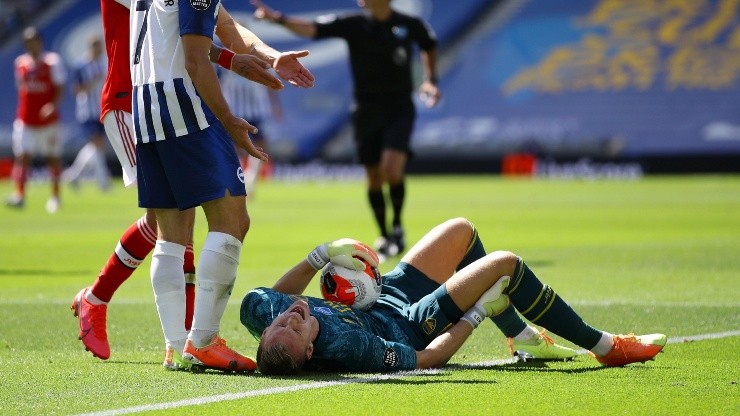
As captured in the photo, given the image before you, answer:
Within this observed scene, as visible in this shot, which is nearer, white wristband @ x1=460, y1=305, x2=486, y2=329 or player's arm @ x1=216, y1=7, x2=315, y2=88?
white wristband @ x1=460, y1=305, x2=486, y2=329

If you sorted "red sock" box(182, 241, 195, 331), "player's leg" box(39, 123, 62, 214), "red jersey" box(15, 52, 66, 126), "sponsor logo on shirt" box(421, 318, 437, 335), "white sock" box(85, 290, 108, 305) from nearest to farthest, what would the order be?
"sponsor logo on shirt" box(421, 318, 437, 335) < "white sock" box(85, 290, 108, 305) < "red sock" box(182, 241, 195, 331) < "player's leg" box(39, 123, 62, 214) < "red jersey" box(15, 52, 66, 126)

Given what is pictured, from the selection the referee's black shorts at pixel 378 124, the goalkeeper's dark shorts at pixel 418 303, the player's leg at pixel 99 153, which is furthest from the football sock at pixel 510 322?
the player's leg at pixel 99 153

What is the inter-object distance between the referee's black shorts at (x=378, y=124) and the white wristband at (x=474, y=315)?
22.9 ft

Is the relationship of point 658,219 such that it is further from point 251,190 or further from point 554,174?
point 554,174

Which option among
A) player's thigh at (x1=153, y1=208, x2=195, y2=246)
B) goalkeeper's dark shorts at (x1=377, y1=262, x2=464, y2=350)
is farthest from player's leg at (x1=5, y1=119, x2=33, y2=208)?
goalkeeper's dark shorts at (x1=377, y1=262, x2=464, y2=350)

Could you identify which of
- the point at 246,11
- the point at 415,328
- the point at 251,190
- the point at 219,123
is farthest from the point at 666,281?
the point at 246,11

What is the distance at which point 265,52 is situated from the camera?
6125mm

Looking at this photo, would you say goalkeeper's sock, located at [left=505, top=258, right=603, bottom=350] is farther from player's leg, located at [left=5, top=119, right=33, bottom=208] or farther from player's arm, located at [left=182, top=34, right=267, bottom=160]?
player's leg, located at [left=5, top=119, right=33, bottom=208]

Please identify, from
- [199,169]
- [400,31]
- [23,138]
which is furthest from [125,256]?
[23,138]

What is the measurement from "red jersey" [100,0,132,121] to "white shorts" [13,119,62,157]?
50.1ft

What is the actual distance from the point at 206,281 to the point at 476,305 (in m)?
1.28

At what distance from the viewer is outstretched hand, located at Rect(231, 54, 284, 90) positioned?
19.1 ft

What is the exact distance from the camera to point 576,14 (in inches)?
1340

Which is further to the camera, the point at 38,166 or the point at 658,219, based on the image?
the point at 38,166
